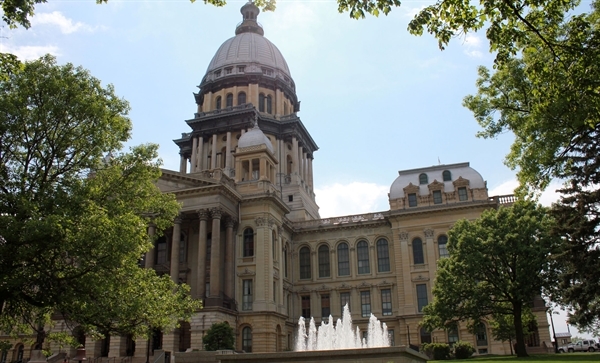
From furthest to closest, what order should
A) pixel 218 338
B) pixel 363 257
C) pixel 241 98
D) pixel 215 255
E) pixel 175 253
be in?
pixel 241 98
pixel 363 257
pixel 175 253
pixel 215 255
pixel 218 338

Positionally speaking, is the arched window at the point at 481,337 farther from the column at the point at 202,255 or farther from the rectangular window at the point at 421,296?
the column at the point at 202,255

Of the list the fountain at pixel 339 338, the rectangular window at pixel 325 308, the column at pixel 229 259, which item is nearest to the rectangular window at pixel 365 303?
the fountain at pixel 339 338

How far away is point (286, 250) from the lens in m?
54.1

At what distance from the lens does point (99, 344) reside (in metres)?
42.3

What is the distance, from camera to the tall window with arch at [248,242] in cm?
4725

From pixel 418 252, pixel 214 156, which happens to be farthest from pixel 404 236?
pixel 214 156

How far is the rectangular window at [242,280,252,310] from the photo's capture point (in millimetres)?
45312

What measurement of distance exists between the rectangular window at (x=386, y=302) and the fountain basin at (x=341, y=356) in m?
28.8

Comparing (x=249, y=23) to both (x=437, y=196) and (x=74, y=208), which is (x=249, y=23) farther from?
(x=74, y=208)

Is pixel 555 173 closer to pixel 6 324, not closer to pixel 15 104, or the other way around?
pixel 15 104

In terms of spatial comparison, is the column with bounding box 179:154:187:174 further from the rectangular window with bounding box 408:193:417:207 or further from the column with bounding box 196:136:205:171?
the rectangular window with bounding box 408:193:417:207

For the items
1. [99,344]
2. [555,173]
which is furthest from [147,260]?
[555,173]

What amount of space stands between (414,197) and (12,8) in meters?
45.0

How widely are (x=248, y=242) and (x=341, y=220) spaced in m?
12.0
